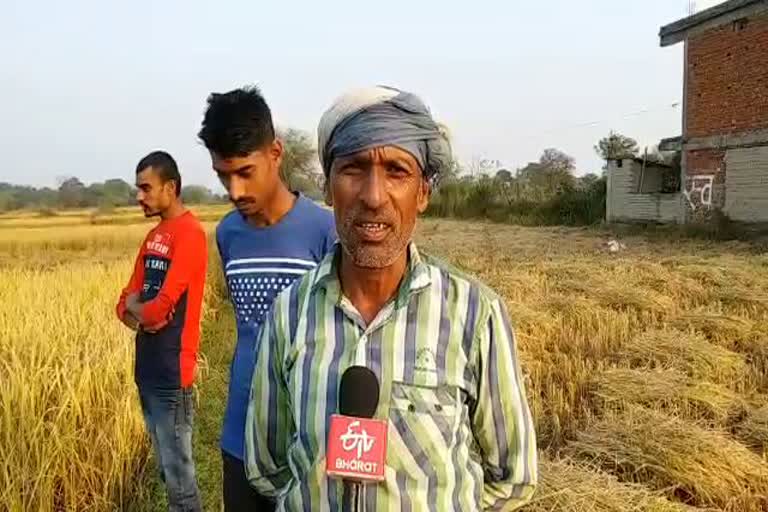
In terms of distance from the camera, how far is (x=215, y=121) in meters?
2.15

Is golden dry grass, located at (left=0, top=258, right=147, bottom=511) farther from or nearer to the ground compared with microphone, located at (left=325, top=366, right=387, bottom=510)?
nearer to the ground

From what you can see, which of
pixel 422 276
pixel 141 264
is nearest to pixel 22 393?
pixel 141 264

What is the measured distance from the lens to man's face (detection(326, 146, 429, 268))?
4.11 ft

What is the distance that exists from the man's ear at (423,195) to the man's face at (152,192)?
1935mm

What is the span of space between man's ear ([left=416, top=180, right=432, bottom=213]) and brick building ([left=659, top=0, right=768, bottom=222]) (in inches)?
589

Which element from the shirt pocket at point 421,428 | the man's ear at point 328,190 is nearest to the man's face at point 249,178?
the man's ear at point 328,190

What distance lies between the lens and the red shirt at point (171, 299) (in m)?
2.88

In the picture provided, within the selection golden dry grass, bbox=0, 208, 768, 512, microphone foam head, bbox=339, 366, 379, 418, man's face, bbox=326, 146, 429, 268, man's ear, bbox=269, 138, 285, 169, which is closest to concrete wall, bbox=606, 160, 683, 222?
golden dry grass, bbox=0, 208, 768, 512

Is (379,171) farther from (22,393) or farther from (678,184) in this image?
(678,184)

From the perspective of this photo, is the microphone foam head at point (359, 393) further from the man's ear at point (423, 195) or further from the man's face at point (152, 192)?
the man's face at point (152, 192)

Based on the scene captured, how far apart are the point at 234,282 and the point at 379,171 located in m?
0.98

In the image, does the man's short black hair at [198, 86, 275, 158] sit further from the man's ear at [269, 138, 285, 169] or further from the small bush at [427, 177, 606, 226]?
the small bush at [427, 177, 606, 226]

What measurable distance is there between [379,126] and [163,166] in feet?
6.92

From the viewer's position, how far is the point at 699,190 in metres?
16.3
